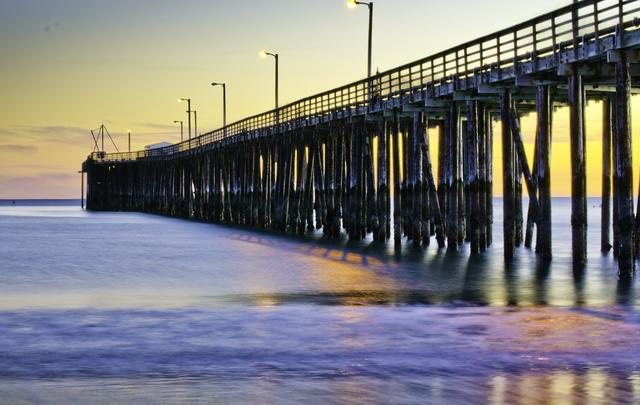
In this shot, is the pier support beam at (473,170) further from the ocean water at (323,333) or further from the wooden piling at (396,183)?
the wooden piling at (396,183)

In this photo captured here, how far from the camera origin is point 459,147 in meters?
27.9

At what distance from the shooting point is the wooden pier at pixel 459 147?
63.8 feet

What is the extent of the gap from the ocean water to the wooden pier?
6.62 feet

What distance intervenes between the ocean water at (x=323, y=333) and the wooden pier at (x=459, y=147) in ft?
6.62

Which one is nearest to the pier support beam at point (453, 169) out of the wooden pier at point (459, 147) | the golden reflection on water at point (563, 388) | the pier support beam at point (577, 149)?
the wooden pier at point (459, 147)

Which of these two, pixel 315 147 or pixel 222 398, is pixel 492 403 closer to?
pixel 222 398

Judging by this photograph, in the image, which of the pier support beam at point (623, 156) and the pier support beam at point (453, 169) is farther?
the pier support beam at point (453, 169)

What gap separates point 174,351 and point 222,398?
2.85 m

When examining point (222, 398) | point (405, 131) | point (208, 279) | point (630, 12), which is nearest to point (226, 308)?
point (208, 279)

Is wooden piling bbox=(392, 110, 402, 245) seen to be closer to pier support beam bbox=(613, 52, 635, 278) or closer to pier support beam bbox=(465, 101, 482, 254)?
pier support beam bbox=(465, 101, 482, 254)

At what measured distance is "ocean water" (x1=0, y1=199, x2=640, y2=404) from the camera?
9047mm

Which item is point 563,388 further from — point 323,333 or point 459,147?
point 459,147

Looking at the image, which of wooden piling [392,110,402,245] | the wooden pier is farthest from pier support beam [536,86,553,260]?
wooden piling [392,110,402,245]

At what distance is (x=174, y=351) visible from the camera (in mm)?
11336
